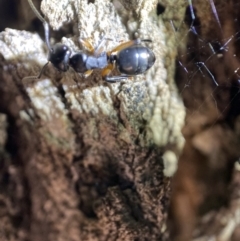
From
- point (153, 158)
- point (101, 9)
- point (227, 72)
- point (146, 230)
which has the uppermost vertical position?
point (101, 9)

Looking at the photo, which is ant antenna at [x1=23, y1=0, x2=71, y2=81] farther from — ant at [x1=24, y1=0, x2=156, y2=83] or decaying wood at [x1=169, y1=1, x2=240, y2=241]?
decaying wood at [x1=169, y1=1, x2=240, y2=241]

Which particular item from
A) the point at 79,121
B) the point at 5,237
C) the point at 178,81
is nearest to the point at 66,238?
the point at 5,237

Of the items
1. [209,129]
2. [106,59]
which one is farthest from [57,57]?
[209,129]

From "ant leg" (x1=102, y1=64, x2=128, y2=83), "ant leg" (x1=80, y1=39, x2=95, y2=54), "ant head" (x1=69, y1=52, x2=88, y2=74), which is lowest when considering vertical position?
"ant leg" (x1=102, y1=64, x2=128, y2=83)

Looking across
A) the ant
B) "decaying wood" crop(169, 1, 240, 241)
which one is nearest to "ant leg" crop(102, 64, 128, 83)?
the ant

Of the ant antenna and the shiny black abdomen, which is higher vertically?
the ant antenna

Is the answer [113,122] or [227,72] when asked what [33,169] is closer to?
[113,122]
